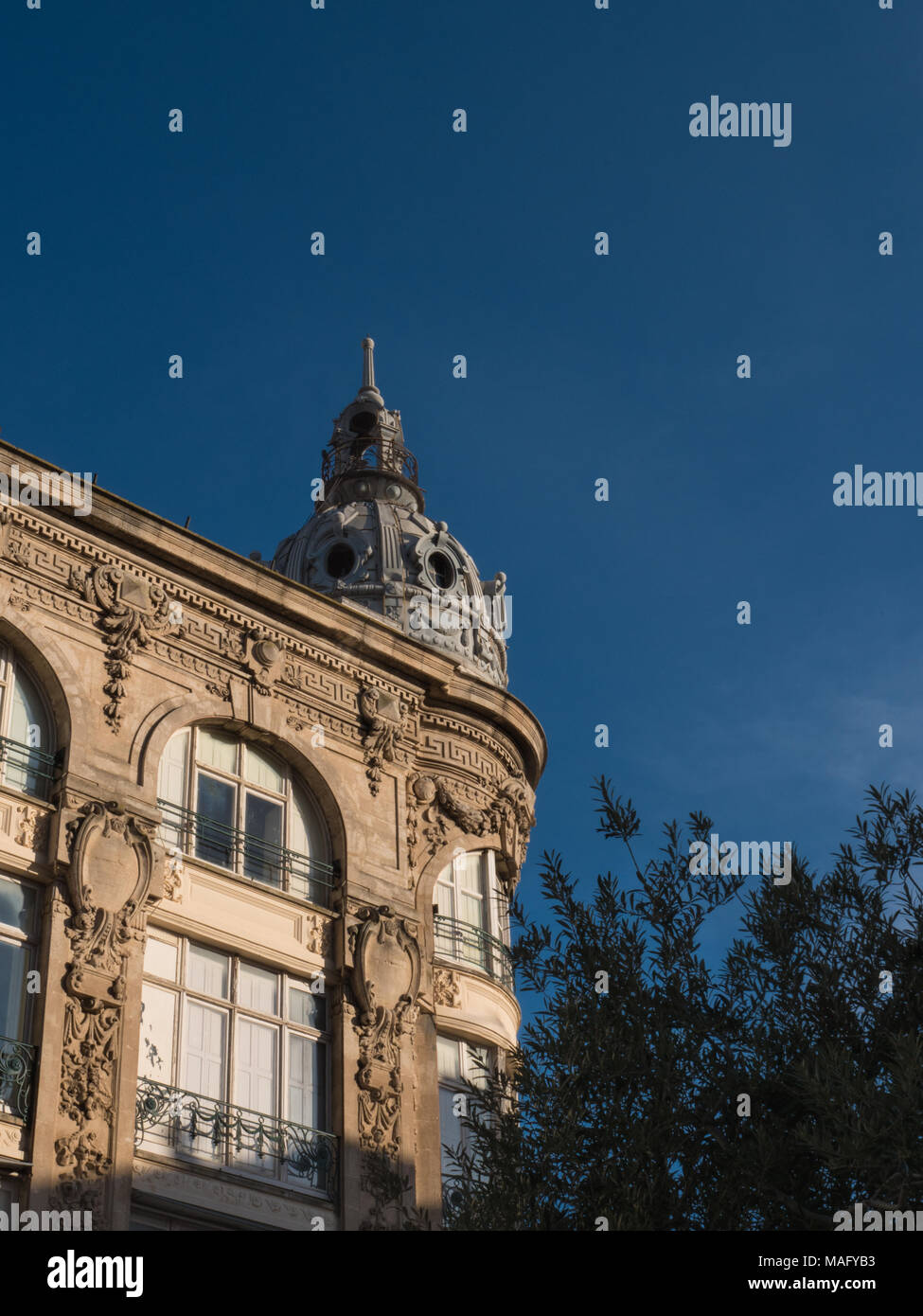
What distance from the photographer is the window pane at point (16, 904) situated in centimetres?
2044

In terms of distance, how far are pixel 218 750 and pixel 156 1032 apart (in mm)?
4135

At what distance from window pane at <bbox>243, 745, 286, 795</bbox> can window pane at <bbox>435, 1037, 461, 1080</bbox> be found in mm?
3966

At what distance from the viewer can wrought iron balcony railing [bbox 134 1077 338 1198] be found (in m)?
20.4

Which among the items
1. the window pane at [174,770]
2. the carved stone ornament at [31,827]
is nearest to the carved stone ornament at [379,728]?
the window pane at [174,770]

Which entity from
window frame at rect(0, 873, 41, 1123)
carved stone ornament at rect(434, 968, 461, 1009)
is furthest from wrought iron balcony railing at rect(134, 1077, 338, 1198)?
carved stone ornament at rect(434, 968, 461, 1009)

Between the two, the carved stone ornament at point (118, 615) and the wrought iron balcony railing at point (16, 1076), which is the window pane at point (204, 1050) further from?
the carved stone ornament at point (118, 615)

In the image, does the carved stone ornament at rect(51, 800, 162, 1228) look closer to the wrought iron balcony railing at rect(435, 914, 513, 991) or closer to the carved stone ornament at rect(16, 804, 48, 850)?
the carved stone ornament at rect(16, 804, 48, 850)

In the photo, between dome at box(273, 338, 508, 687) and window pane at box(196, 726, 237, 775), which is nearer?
window pane at box(196, 726, 237, 775)

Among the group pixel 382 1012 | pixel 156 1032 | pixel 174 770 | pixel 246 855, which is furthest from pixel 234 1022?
pixel 174 770

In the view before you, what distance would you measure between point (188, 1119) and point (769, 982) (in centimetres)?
839

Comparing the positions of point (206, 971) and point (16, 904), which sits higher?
point (16, 904)

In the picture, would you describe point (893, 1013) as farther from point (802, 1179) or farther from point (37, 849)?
point (37, 849)

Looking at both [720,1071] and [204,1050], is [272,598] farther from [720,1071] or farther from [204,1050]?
[720,1071]

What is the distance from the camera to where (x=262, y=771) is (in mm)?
24109
